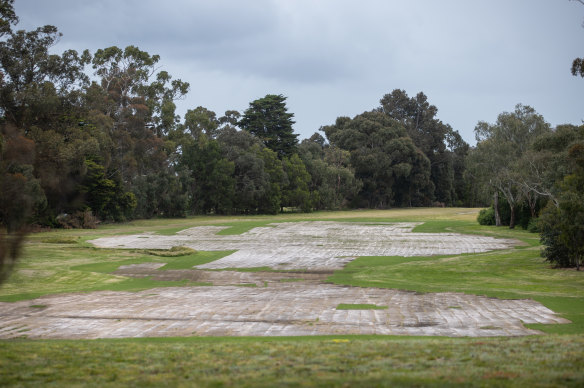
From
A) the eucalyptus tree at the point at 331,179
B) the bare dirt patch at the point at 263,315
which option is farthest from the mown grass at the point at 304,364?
the eucalyptus tree at the point at 331,179

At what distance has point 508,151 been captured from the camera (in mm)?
41219

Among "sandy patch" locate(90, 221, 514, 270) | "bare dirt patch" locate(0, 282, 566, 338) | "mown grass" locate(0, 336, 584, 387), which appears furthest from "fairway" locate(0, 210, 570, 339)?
"mown grass" locate(0, 336, 584, 387)

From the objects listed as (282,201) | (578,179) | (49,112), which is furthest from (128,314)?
(282,201)

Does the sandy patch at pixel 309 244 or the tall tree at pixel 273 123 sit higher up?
the tall tree at pixel 273 123

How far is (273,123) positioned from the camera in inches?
3108

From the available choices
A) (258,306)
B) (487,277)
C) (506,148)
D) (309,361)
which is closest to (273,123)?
(506,148)

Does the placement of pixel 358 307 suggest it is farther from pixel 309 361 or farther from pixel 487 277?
pixel 487 277

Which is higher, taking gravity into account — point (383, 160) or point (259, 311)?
point (383, 160)

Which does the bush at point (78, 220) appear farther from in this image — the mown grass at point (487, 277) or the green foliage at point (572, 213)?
the green foliage at point (572, 213)

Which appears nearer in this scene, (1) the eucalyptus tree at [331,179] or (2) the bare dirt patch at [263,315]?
(2) the bare dirt patch at [263,315]

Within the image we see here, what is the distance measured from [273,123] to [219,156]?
50.2 ft

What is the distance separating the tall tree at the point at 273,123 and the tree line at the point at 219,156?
0.53ft

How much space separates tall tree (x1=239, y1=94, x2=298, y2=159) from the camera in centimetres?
7856

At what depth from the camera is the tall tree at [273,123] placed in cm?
7856
